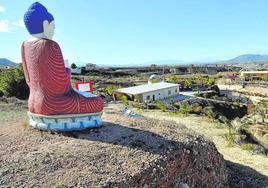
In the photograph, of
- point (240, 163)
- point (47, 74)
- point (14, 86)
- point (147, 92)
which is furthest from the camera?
point (147, 92)

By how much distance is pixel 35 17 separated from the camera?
507 inches

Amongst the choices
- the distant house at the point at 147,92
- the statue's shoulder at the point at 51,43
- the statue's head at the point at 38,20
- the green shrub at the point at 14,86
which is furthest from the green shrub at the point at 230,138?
the distant house at the point at 147,92

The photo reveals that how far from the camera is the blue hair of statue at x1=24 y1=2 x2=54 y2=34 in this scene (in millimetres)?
12883

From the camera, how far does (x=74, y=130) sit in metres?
13.2

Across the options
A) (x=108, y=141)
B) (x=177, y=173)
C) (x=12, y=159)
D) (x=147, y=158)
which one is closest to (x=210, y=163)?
(x=177, y=173)

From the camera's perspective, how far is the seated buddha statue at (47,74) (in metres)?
12.7

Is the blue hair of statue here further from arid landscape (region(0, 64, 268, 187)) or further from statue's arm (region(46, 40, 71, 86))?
arid landscape (region(0, 64, 268, 187))

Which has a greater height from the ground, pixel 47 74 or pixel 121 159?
pixel 47 74

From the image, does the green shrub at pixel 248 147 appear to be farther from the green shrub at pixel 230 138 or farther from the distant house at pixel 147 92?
the distant house at pixel 147 92

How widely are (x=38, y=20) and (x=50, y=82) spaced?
7.88 ft

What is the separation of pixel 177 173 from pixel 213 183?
2.08 m

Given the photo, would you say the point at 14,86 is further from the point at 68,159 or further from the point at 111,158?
the point at 111,158

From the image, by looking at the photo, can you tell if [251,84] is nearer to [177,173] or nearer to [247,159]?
[247,159]

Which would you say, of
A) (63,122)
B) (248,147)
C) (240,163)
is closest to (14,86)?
(63,122)
